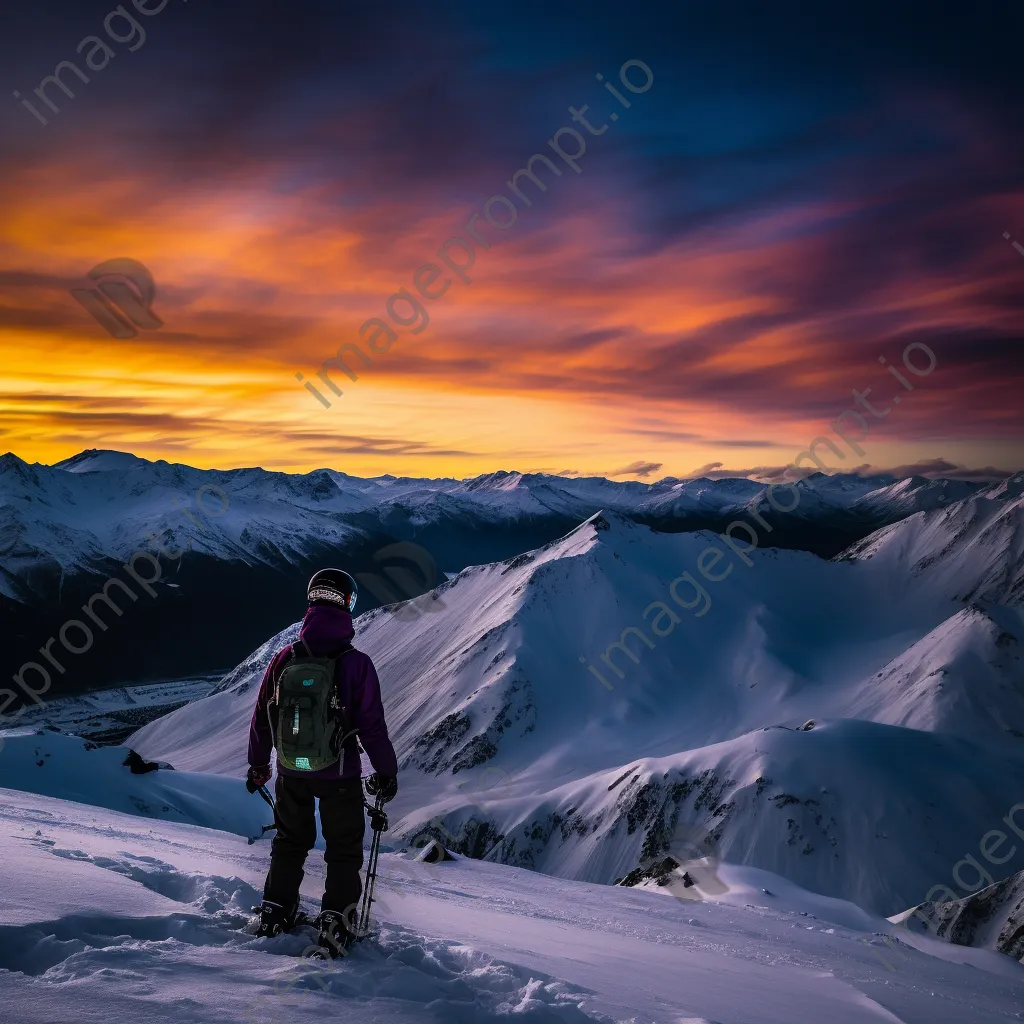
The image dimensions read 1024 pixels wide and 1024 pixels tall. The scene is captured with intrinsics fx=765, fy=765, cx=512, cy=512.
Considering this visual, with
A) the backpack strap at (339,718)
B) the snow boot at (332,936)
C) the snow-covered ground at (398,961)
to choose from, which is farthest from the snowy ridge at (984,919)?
the backpack strap at (339,718)

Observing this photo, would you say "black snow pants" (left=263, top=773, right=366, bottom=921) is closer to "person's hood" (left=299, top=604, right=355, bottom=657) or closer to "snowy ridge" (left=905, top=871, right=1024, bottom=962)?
"person's hood" (left=299, top=604, right=355, bottom=657)

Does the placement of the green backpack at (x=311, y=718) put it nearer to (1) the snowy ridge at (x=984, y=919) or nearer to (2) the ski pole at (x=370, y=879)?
(2) the ski pole at (x=370, y=879)

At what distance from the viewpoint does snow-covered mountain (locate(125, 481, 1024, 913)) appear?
91.7 m

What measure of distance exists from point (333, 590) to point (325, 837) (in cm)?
218

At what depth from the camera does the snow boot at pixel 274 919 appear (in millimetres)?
6406

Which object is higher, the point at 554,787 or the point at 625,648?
the point at 625,648

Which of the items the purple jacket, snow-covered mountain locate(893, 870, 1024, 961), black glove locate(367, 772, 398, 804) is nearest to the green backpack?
the purple jacket

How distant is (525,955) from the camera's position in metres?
7.26

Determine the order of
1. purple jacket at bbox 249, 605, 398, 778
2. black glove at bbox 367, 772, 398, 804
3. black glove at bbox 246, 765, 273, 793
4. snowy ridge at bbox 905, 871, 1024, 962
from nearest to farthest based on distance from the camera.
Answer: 1. purple jacket at bbox 249, 605, 398, 778
2. black glove at bbox 367, 772, 398, 804
3. black glove at bbox 246, 765, 273, 793
4. snowy ridge at bbox 905, 871, 1024, 962

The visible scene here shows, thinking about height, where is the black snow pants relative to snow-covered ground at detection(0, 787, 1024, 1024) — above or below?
above

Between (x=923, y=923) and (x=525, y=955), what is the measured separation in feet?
148

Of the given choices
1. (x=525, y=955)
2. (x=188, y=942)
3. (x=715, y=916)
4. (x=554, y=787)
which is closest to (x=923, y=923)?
(x=715, y=916)

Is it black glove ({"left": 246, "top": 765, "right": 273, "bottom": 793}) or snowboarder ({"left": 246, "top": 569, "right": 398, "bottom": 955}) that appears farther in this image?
black glove ({"left": 246, "top": 765, "right": 273, "bottom": 793})

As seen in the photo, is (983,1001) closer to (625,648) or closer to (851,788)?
(851,788)
